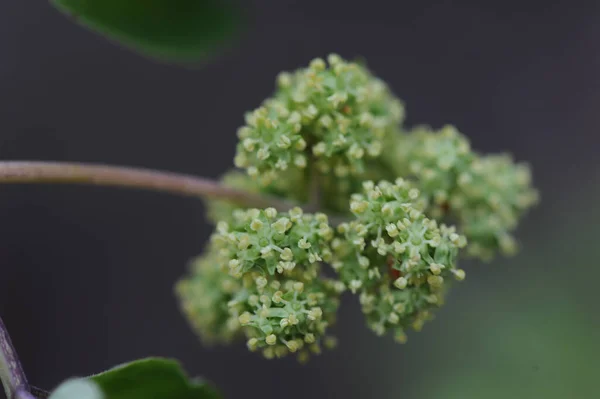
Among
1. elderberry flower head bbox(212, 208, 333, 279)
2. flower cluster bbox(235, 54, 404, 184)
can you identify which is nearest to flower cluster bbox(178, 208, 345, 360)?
elderberry flower head bbox(212, 208, 333, 279)

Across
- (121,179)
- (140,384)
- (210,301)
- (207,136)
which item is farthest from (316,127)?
(207,136)

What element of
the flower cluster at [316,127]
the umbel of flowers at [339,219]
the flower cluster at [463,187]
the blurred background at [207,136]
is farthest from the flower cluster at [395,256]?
the blurred background at [207,136]

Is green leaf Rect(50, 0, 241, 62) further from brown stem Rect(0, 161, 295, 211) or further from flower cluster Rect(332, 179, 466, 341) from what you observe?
flower cluster Rect(332, 179, 466, 341)

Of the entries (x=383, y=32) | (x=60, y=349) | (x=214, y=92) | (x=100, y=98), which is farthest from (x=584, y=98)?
(x=60, y=349)

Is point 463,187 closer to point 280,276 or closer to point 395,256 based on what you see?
point 395,256

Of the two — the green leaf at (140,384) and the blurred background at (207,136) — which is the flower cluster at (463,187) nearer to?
the green leaf at (140,384)
